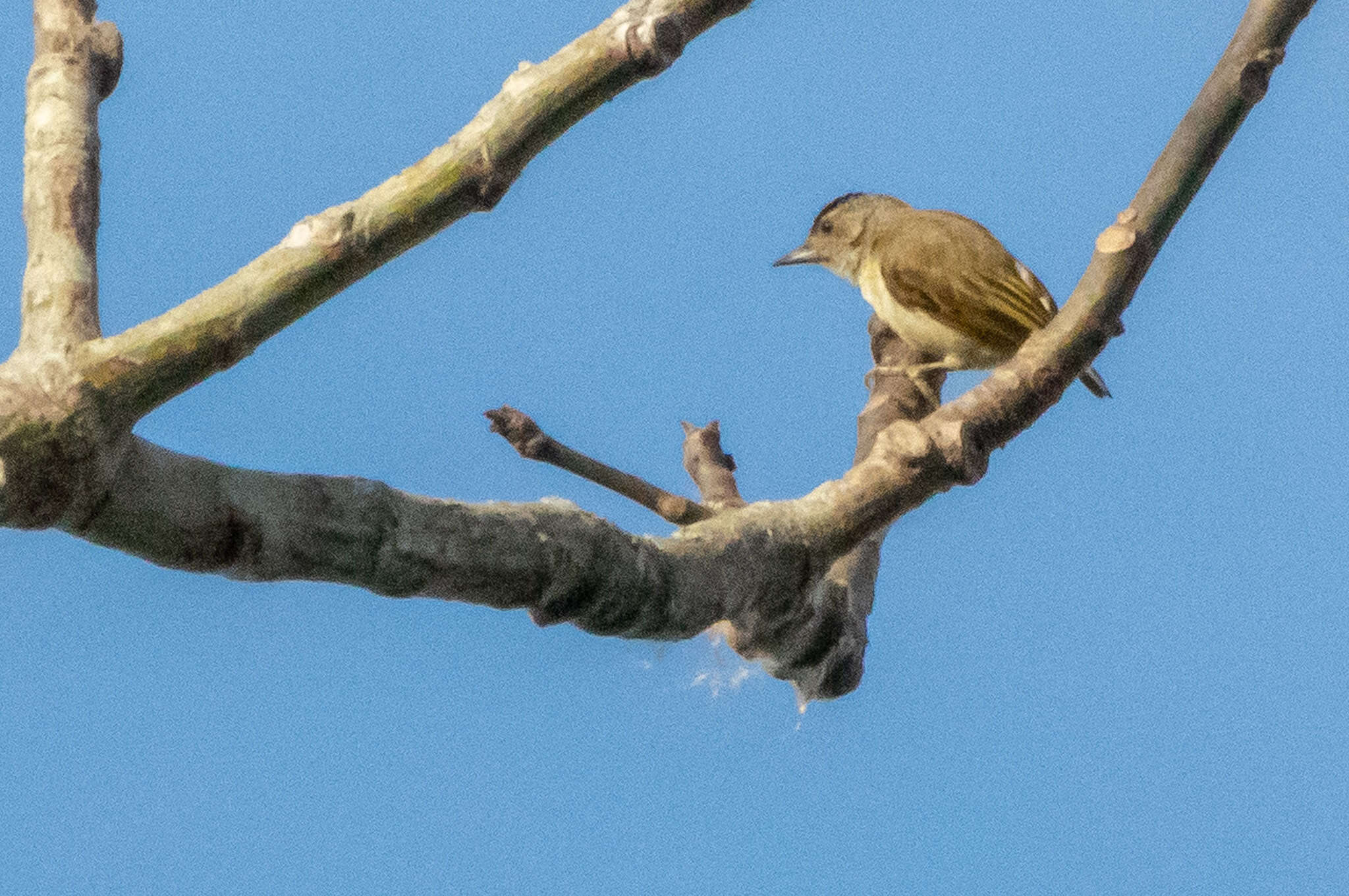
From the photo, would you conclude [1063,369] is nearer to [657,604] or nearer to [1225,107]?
[1225,107]

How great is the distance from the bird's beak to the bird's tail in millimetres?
1147

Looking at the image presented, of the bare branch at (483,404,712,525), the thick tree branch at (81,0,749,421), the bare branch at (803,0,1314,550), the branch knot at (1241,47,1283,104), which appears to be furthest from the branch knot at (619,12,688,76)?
the branch knot at (1241,47,1283,104)

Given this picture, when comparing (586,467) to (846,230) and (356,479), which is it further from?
(846,230)

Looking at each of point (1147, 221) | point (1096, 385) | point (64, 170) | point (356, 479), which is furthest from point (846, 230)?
point (356, 479)

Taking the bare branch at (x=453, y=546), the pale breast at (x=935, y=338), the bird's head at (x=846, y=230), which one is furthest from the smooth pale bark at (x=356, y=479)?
the bird's head at (x=846, y=230)

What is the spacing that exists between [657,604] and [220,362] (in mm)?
775

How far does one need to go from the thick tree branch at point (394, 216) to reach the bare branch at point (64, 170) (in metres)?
0.12

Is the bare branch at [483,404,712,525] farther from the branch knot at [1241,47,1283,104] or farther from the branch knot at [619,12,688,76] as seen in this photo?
the branch knot at [1241,47,1283,104]

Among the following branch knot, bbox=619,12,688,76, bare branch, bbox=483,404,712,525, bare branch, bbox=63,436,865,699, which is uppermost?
branch knot, bbox=619,12,688,76

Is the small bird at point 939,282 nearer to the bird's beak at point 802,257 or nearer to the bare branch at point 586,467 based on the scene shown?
the bird's beak at point 802,257

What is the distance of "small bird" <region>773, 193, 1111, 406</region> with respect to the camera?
4352 millimetres

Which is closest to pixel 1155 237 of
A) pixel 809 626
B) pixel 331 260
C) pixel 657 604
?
pixel 809 626

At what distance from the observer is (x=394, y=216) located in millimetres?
1960

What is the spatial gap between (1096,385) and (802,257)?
129cm
